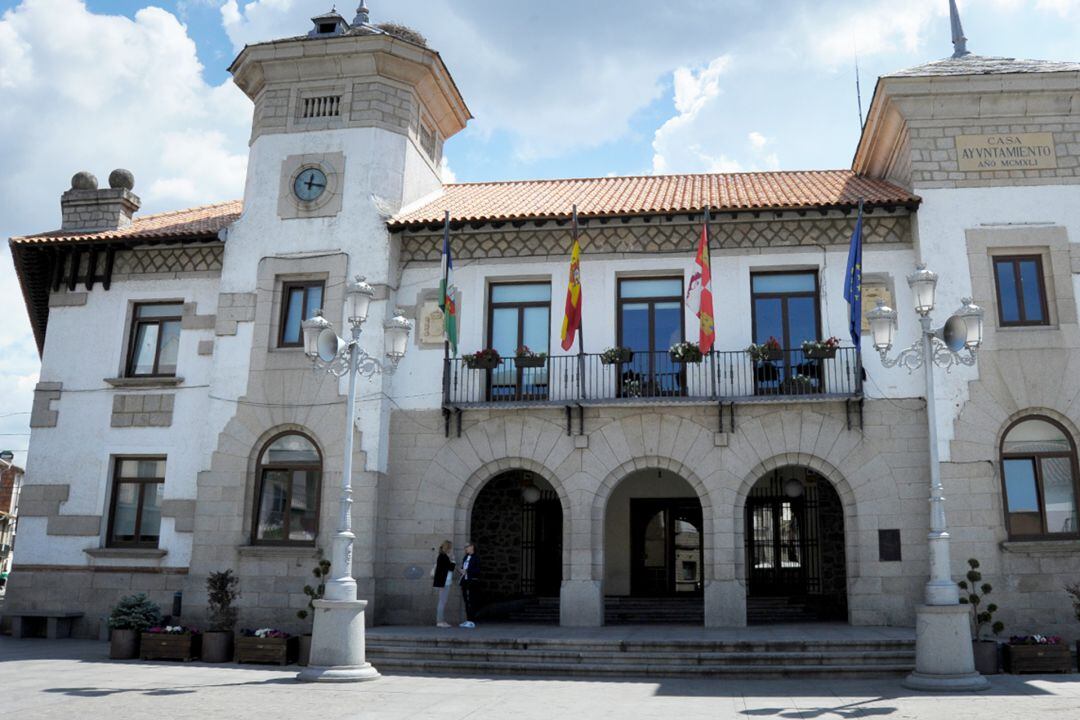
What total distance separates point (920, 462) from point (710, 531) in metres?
3.63

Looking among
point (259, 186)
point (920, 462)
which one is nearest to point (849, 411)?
point (920, 462)

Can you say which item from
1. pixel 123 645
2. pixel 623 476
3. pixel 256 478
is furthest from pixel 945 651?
pixel 123 645

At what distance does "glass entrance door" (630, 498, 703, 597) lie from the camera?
62.7 feet

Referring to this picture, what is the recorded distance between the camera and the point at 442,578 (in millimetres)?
15023

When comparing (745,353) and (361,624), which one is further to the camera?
(745,353)

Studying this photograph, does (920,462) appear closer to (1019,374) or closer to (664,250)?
(1019,374)

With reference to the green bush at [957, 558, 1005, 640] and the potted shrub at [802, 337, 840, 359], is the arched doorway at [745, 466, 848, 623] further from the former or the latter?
the potted shrub at [802, 337, 840, 359]

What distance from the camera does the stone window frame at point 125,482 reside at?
1691 centimetres

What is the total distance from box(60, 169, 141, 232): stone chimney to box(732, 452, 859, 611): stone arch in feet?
45.1

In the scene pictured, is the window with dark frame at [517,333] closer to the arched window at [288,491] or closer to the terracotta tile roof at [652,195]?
the terracotta tile roof at [652,195]

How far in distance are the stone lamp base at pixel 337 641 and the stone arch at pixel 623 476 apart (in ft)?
16.7

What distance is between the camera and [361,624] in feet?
38.0

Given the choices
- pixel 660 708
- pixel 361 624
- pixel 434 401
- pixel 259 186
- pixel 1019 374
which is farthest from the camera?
pixel 259 186

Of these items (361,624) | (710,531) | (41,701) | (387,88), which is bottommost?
(41,701)
